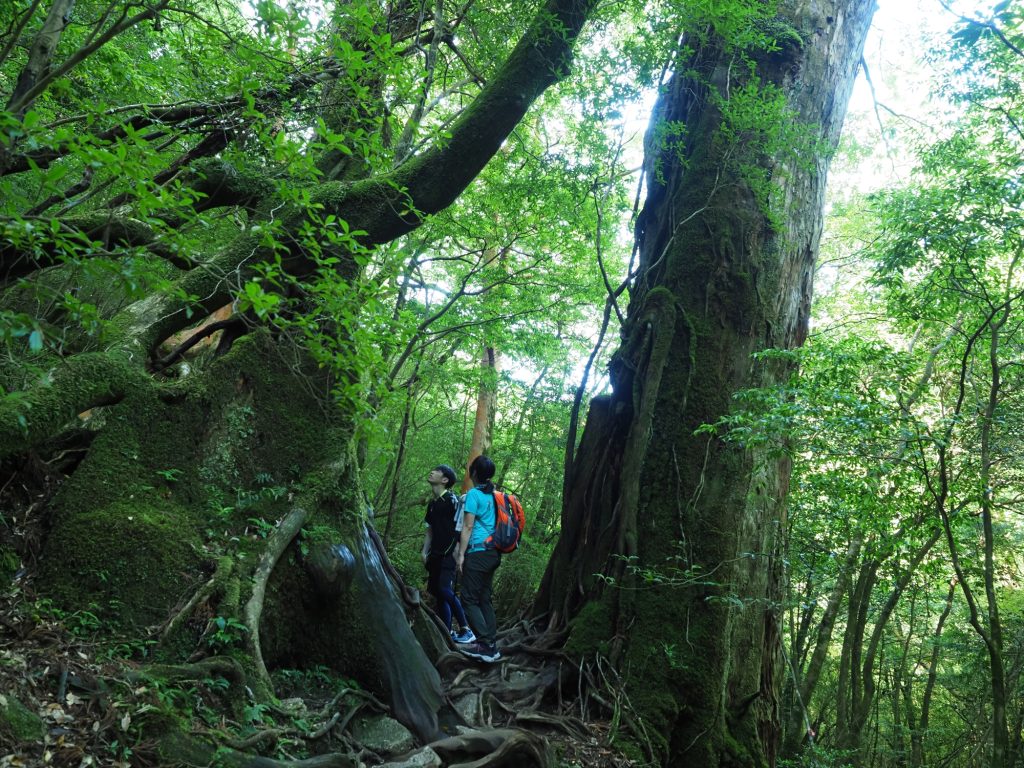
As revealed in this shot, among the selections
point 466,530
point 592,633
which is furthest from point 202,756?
point 466,530

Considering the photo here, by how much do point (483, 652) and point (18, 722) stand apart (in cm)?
403

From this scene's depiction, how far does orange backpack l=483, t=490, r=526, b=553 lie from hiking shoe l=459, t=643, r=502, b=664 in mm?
915

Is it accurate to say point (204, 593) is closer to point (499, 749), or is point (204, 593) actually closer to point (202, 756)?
point (202, 756)

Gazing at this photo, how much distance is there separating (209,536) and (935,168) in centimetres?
897

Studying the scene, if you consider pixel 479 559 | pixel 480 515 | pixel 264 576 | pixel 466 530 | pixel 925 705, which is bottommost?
pixel 925 705

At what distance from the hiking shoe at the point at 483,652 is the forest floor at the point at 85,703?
2109 mm

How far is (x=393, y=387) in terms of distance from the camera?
19.9 feet

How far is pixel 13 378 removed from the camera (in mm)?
4234

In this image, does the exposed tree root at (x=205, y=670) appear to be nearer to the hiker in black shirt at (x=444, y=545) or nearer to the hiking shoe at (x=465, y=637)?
the hiker in black shirt at (x=444, y=545)

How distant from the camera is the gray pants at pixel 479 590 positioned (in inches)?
232

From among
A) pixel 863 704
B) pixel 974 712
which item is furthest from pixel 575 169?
pixel 974 712

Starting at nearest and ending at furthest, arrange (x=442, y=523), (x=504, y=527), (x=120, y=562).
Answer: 1. (x=120, y=562)
2. (x=504, y=527)
3. (x=442, y=523)

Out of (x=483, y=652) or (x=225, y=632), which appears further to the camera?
(x=483, y=652)

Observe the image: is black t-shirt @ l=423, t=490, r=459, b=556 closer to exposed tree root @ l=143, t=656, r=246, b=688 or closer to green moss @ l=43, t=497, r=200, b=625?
green moss @ l=43, t=497, r=200, b=625
